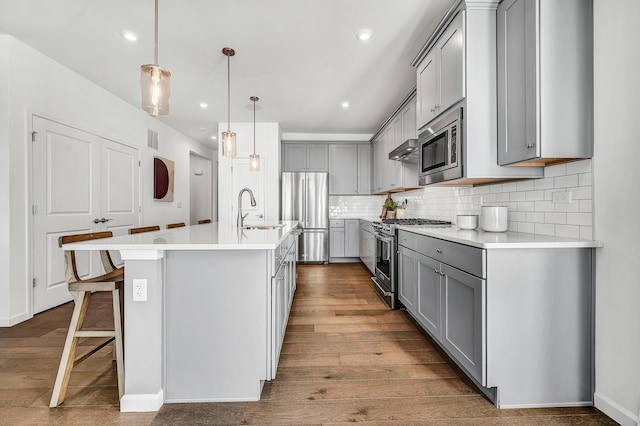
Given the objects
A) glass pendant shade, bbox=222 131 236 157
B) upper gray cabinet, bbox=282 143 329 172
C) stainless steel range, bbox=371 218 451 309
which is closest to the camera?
glass pendant shade, bbox=222 131 236 157

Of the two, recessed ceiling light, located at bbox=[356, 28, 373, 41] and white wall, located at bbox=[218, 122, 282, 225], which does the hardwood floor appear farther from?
white wall, located at bbox=[218, 122, 282, 225]

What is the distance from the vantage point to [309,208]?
565 cm

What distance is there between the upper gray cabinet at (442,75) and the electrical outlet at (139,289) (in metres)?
2.30

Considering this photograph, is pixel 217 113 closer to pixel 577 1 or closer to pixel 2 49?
pixel 2 49

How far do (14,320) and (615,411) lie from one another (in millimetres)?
4414

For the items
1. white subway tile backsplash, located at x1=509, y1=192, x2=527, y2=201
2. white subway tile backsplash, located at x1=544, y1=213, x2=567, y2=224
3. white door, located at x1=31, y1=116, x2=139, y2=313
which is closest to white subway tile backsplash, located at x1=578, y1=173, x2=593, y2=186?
white subway tile backsplash, located at x1=544, y1=213, x2=567, y2=224

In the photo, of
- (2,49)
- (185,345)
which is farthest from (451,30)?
(2,49)

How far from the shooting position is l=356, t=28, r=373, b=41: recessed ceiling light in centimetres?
257

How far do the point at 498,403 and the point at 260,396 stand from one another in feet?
4.23

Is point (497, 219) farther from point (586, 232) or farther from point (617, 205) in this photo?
point (617, 205)

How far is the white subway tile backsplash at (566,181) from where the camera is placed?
1.77 metres

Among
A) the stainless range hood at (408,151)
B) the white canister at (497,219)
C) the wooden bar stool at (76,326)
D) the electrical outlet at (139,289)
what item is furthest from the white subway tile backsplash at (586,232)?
the wooden bar stool at (76,326)

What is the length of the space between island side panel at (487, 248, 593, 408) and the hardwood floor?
4.8 inches

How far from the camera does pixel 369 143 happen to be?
19.9ft
